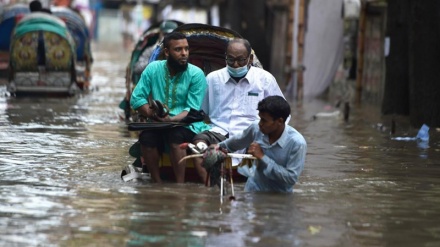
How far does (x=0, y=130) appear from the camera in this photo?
16.4 meters

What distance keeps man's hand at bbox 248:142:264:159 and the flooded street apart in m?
0.44

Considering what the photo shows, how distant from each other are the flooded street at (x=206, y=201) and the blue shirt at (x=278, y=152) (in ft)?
0.86

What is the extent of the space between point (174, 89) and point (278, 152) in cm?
181

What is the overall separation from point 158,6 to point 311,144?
61240mm

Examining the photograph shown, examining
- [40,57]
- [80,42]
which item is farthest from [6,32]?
[40,57]

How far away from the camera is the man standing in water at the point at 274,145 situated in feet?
31.0

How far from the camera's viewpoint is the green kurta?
11.0 metres

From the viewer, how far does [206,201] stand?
393 inches

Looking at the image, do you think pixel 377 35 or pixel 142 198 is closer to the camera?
pixel 142 198

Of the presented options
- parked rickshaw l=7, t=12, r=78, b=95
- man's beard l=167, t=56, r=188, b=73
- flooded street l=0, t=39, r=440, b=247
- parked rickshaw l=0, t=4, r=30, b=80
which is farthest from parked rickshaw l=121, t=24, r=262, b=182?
parked rickshaw l=0, t=4, r=30, b=80

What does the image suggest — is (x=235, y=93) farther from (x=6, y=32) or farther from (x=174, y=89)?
(x=6, y=32)

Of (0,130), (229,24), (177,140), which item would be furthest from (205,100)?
(229,24)

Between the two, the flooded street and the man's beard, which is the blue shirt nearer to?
the flooded street

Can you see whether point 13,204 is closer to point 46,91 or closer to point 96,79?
point 46,91
